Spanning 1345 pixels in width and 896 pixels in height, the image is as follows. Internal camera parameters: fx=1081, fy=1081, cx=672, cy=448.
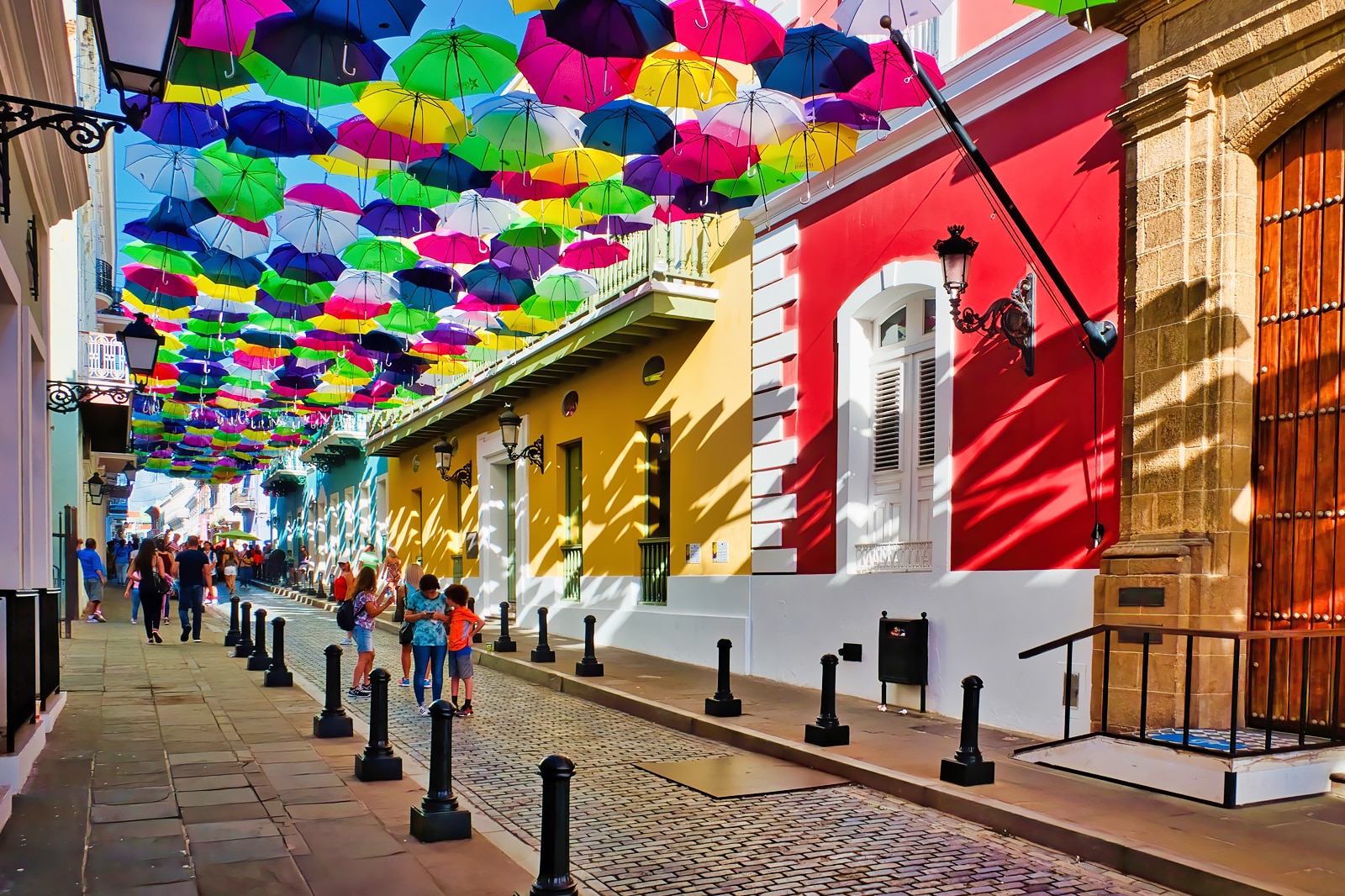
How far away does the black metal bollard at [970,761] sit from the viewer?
744cm

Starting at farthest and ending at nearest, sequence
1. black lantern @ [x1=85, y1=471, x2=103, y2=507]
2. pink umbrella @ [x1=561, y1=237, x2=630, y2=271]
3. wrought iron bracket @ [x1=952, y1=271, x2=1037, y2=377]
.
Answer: black lantern @ [x1=85, y1=471, x2=103, y2=507]
pink umbrella @ [x1=561, y1=237, x2=630, y2=271]
wrought iron bracket @ [x1=952, y1=271, x2=1037, y2=377]

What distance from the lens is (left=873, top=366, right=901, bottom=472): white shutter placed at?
39.1ft

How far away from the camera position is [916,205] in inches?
452

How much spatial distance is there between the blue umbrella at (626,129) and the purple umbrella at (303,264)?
5.27 meters

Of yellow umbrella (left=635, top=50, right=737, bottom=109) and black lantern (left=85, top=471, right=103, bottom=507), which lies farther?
black lantern (left=85, top=471, right=103, bottom=507)

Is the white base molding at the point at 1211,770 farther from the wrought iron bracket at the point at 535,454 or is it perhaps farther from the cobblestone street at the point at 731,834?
the wrought iron bracket at the point at 535,454

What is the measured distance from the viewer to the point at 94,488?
32000 millimetres

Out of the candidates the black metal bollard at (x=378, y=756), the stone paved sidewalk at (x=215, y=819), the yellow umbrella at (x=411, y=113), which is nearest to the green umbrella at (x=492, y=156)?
the yellow umbrella at (x=411, y=113)

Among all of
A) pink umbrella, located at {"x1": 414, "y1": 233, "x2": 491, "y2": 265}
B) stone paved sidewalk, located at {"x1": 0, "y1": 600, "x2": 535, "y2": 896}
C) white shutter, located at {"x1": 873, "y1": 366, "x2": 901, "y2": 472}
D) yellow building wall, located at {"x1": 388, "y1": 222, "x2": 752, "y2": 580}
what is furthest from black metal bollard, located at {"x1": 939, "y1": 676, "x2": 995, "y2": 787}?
pink umbrella, located at {"x1": 414, "y1": 233, "x2": 491, "y2": 265}

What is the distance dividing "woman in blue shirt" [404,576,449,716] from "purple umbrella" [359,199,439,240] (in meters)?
4.06

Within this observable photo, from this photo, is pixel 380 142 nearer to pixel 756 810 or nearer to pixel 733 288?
pixel 733 288

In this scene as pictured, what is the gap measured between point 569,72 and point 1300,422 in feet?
20.7

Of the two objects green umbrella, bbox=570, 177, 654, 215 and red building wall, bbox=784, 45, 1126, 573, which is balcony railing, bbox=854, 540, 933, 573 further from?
green umbrella, bbox=570, 177, 654, 215

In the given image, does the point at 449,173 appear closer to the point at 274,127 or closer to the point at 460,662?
the point at 274,127
